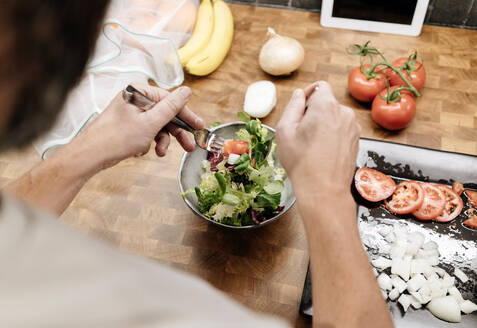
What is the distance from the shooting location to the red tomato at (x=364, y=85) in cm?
128

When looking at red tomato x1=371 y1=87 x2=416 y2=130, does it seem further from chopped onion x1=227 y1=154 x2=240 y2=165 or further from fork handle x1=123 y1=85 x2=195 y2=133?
fork handle x1=123 y1=85 x2=195 y2=133

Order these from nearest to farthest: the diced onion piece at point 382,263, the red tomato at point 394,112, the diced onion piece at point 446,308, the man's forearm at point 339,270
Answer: the man's forearm at point 339,270, the diced onion piece at point 446,308, the diced onion piece at point 382,263, the red tomato at point 394,112

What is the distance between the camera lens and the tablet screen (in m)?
1.46

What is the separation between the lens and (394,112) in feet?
3.94

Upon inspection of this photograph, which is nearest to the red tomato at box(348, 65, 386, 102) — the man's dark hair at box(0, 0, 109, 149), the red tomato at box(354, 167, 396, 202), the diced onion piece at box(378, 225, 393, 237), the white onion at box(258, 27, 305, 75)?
the white onion at box(258, 27, 305, 75)

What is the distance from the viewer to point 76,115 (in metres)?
1.23

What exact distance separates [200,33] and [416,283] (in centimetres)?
106

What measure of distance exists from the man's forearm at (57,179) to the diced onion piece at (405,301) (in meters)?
0.72

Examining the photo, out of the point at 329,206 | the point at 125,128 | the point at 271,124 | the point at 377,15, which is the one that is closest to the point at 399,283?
the point at 329,206

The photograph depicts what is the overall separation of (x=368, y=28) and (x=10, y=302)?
1.51 metres

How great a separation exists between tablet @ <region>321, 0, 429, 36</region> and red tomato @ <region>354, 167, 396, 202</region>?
0.68 meters

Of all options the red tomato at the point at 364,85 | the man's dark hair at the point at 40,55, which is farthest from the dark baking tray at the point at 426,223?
the man's dark hair at the point at 40,55

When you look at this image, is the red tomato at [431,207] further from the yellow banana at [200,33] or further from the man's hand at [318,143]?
the yellow banana at [200,33]

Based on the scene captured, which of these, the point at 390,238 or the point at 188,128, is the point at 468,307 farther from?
the point at 188,128
